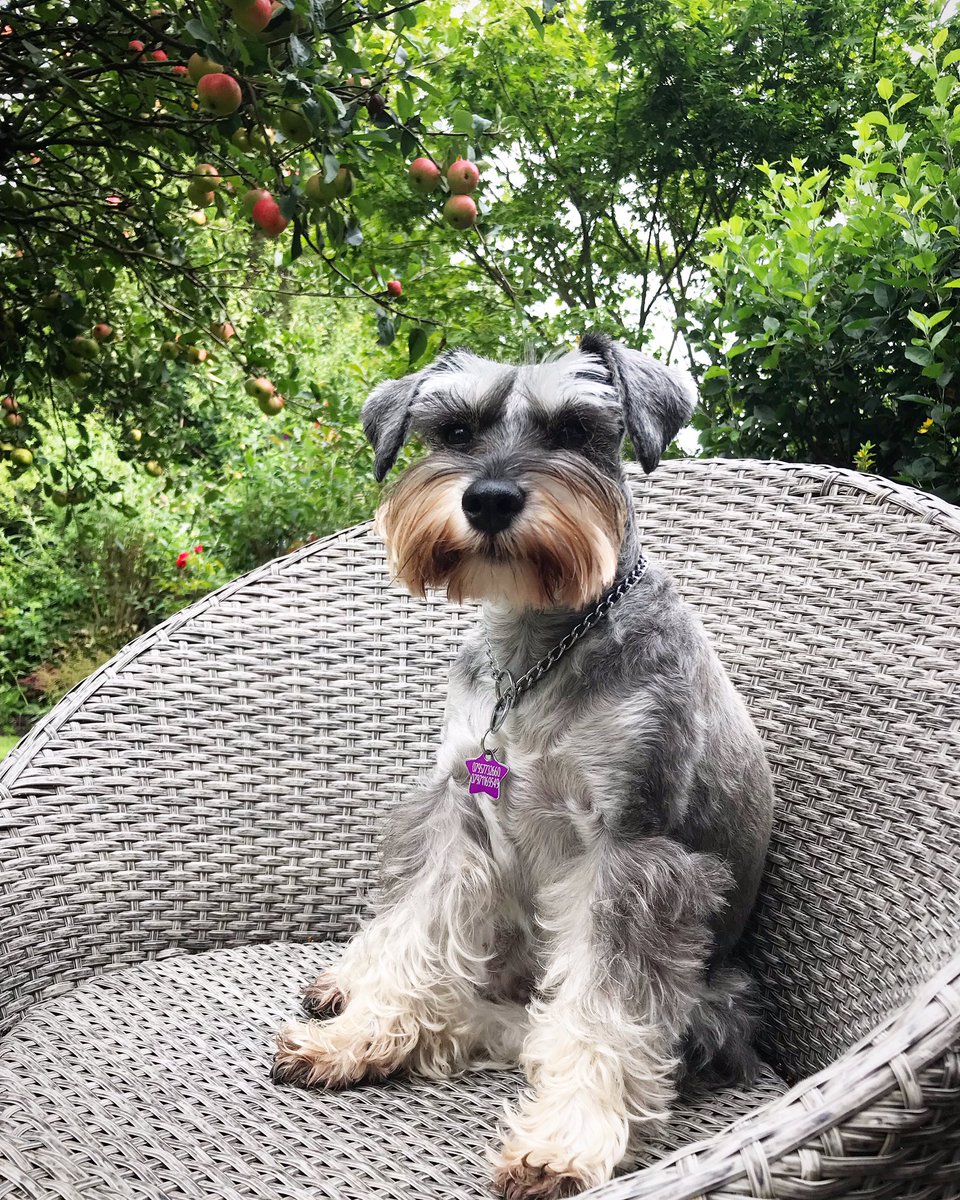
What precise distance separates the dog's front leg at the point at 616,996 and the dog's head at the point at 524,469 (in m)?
0.45

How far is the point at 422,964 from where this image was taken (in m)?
2.02

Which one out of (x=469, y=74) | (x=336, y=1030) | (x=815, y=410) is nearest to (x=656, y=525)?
(x=815, y=410)

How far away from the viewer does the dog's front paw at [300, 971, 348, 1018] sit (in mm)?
2078

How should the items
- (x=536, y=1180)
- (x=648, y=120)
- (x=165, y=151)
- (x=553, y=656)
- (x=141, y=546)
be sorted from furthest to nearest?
(x=141, y=546) < (x=648, y=120) < (x=165, y=151) < (x=553, y=656) < (x=536, y=1180)

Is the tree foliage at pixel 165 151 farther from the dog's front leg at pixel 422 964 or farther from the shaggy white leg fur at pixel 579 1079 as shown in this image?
the shaggy white leg fur at pixel 579 1079

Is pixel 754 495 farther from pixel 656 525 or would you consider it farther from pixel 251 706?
pixel 251 706

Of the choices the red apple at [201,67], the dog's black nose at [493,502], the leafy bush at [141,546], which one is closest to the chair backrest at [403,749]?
the dog's black nose at [493,502]

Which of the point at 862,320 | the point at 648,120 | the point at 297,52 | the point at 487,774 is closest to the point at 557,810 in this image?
the point at 487,774

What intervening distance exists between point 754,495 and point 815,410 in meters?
0.68

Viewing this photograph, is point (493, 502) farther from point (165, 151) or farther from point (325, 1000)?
point (165, 151)

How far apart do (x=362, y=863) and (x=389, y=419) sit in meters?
0.97

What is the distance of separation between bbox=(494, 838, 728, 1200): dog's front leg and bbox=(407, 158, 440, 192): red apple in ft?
3.92

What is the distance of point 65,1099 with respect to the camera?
1716 millimetres

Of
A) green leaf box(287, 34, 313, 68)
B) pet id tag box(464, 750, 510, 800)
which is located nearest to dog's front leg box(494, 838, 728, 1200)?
pet id tag box(464, 750, 510, 800)
